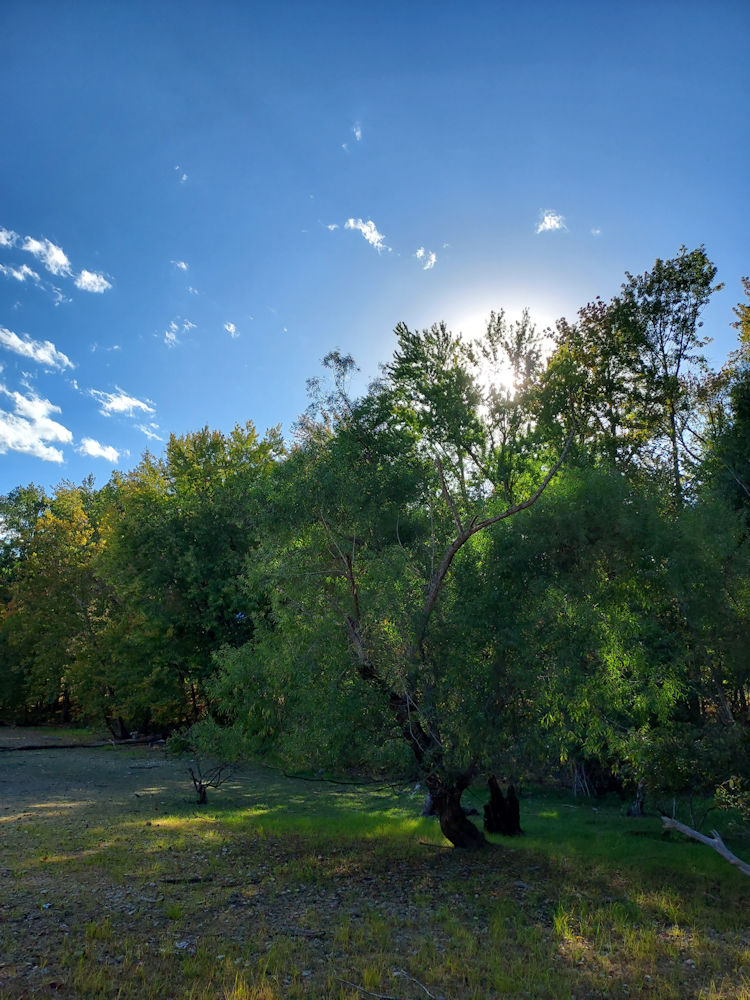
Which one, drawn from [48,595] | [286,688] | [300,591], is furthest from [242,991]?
[48,595]

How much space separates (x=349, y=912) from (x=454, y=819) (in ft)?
17.1

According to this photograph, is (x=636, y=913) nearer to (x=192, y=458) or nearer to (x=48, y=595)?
(x=192, y=458)

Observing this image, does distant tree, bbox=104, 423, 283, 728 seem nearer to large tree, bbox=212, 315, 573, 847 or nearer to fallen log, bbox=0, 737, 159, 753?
fallen log, bbox=0, 737, 159, 753

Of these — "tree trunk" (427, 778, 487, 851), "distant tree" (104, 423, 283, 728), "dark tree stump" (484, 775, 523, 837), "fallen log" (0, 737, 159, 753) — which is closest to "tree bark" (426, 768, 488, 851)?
"tree trunk" (427, 778, 487, 851)

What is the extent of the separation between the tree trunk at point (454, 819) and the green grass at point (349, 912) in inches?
15.7

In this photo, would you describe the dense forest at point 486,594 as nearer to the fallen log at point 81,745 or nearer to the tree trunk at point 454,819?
the tree trunk at point 454,819

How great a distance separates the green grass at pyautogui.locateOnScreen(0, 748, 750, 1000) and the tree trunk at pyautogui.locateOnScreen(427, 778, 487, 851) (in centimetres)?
40

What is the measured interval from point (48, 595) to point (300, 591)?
131 ft

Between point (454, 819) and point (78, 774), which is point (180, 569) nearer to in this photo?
point (78, 774)

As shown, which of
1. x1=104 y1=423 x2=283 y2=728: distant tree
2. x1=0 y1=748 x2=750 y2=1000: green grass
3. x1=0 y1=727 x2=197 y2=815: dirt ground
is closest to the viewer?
x1=0 y1=748 x2=750 y2=1000: green grass

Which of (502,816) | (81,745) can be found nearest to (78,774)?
(81,745)

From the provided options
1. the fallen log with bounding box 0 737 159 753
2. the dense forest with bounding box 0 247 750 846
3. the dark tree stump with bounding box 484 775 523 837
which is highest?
the dense forest with bounding box 0 247 750 846

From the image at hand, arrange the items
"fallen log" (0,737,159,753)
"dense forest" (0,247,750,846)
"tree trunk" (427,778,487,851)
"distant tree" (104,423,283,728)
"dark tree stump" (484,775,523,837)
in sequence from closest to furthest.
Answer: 1. "dense forest" (0,247,750,846)
2. "tree trunk" (427,778,487,851)
3. "dark tree stump" (484,775,523,837)
4. "distant tree" (104,423,283,728)
5. "fallen log" (0,737,159,753)

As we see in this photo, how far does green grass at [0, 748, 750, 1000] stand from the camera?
25.1 ft
